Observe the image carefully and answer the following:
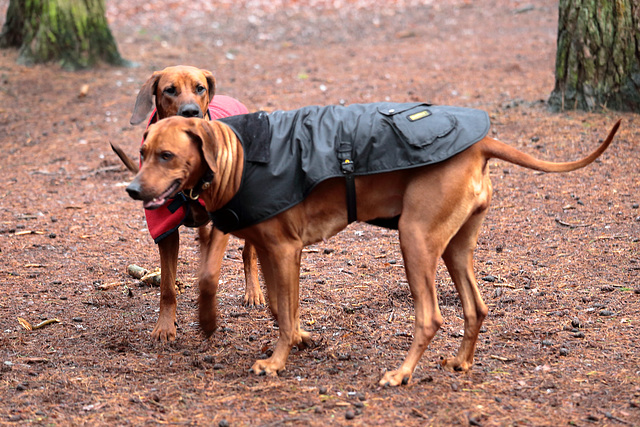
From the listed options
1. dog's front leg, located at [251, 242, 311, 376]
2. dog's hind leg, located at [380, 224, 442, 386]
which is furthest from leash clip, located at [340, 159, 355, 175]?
dog's front leg, located at [251, 242, 311, 376]

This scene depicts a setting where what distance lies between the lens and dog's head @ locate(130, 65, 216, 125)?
16.7ft

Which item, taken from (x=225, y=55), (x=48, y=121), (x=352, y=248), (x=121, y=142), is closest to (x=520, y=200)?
(x=352, y=248)

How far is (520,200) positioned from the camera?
23.9ft

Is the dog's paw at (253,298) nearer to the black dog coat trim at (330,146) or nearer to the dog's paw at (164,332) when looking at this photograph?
the dog's paw at (164,332)

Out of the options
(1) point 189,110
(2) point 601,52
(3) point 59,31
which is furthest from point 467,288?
(3) point 59,31

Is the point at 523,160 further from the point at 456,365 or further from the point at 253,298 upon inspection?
the point at 253,298

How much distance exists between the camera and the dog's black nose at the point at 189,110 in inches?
194

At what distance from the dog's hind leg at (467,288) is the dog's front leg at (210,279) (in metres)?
1.47

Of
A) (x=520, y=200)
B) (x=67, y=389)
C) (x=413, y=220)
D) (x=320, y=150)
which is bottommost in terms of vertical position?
(x=520, y=200)

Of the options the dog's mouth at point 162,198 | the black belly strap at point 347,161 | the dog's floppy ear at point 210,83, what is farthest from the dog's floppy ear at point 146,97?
the black belly strap at point 347,161

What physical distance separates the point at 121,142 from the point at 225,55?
509 cm

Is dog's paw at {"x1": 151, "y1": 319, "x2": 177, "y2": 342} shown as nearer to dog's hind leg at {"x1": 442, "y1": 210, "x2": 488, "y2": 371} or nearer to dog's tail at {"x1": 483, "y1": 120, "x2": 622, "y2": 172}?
dog's hind leg at {"x1": 442, "y1": 210, "x2": 488, "y2": 371}

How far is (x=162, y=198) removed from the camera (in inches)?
148

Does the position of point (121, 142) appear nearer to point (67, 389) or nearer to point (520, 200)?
point (520, 200)
